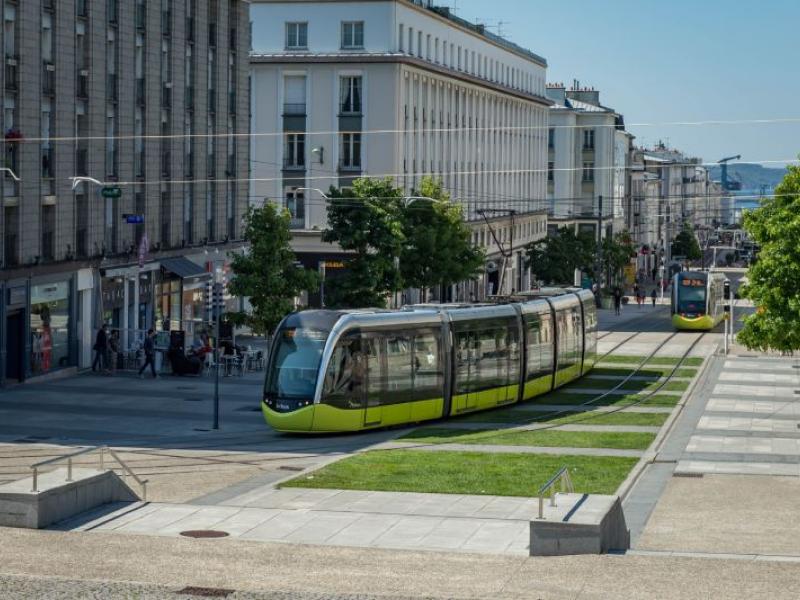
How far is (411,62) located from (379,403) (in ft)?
162

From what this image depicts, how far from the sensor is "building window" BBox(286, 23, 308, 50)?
85812 millimetres

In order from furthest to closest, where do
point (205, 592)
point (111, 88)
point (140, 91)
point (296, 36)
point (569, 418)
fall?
point (296, 36) < point (140, 91) < point (111, 88) < point (569, 418) < point (205, 592)

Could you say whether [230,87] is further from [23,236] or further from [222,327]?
[23,236]

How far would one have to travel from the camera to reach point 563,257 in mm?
113562

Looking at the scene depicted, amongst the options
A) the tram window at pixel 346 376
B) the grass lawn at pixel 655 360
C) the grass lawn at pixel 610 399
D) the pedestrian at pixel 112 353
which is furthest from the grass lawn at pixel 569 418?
the grass lawn at pixel 655 360

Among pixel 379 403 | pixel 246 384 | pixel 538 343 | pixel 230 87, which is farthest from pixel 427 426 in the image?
pixel 230 87

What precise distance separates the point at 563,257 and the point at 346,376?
76917 millimetres

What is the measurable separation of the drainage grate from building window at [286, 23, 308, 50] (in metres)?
69.5

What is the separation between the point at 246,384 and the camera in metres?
52.2

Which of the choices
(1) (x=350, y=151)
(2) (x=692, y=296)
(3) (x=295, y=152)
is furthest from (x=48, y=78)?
(2) (x=692, y=296)

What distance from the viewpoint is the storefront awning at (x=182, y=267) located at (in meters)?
60.9

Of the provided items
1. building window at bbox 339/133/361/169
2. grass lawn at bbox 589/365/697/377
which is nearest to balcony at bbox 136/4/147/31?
grass lawn at bbox 589/365/697/377

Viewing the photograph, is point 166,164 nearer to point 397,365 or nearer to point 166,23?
point 166,23

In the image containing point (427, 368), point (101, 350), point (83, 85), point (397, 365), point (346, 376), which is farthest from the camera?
point (83, 85)
